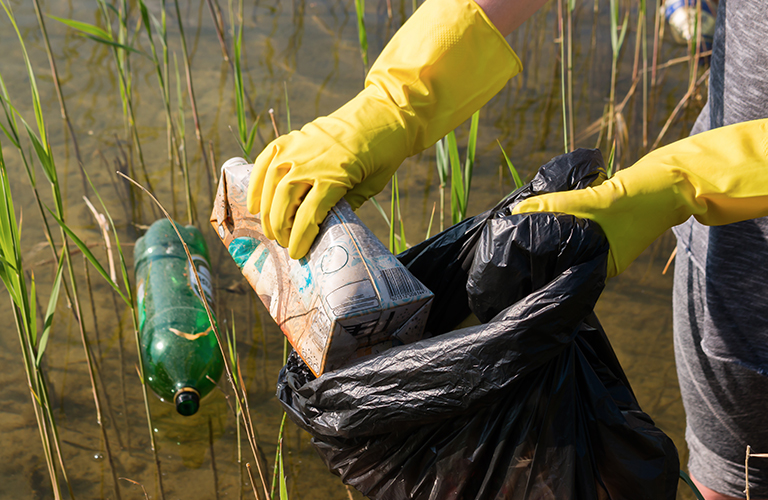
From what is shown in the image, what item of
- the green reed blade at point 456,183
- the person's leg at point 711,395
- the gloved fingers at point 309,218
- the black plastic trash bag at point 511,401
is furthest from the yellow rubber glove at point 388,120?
the person's leg at point 711,395

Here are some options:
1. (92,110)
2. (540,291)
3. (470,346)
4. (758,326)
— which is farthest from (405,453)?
(92,110)

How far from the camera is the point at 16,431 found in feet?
5.41

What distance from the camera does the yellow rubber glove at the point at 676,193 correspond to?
89 cm

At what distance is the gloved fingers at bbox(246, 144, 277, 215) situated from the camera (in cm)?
109

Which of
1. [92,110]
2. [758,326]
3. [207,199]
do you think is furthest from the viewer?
[92,110]

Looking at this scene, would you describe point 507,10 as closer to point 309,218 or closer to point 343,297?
point 309,218

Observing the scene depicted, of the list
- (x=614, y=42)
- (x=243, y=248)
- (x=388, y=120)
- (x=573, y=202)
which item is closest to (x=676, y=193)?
(x=573, y=202)

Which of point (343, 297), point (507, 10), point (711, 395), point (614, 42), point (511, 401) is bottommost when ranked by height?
Answer: point (711, 395)

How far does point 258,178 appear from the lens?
1.09 meters

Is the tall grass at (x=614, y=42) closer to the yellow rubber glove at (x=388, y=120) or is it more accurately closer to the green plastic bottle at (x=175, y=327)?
the yellow rubber glove at (x=388, y=120)

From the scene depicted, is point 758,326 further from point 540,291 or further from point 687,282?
point 540,291

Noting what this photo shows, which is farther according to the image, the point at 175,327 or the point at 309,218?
the point at 175,327

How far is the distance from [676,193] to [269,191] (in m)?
0.71

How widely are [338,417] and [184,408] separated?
758 millimetres
